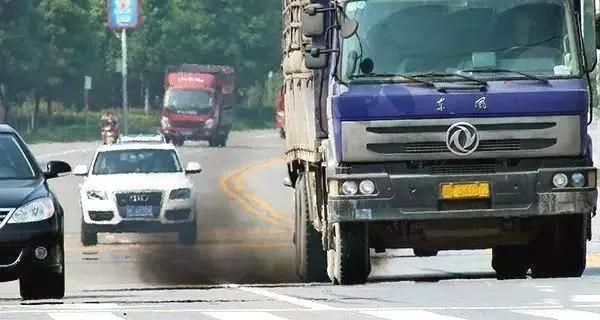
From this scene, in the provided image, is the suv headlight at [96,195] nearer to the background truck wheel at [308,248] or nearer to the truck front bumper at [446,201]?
the background truck wheel at [308,248]

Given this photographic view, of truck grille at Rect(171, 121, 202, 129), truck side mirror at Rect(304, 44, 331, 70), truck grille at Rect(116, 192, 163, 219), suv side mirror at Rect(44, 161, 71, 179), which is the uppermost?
truck side mirror at Rect(304, 44, 331, 70)

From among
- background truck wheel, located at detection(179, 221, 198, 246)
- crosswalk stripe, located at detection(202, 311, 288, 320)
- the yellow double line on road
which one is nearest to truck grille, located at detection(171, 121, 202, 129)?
the yellow double line on road

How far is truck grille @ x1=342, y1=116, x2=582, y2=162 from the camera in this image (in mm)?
19922

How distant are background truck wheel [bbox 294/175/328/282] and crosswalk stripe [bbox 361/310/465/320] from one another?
677cm

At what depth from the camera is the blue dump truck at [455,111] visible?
19906 millimetres

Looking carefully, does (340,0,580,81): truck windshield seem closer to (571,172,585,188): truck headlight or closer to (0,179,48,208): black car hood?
(571,172,585,188): truck headlight

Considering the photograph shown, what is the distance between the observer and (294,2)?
2361cm

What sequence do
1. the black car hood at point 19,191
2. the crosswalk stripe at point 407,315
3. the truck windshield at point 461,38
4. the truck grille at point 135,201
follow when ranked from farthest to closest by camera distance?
the truck grille at point 135,201, the truck windshield at point 461,38, the black car hood at point 19,191, the crosswalk stripe at point 407,315

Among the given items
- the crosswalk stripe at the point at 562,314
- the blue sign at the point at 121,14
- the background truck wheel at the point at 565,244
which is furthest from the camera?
the blue sign at the point at 121,14

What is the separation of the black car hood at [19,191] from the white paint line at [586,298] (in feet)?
15.2

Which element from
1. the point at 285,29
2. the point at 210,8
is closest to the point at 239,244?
the point at 285,29

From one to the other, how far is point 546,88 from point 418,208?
4.99 feet

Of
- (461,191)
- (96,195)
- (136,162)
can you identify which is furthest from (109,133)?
(461,191)

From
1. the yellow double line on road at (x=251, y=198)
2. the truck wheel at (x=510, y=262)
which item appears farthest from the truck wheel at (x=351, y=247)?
the yellow double line on road at (x=251, y=198)
